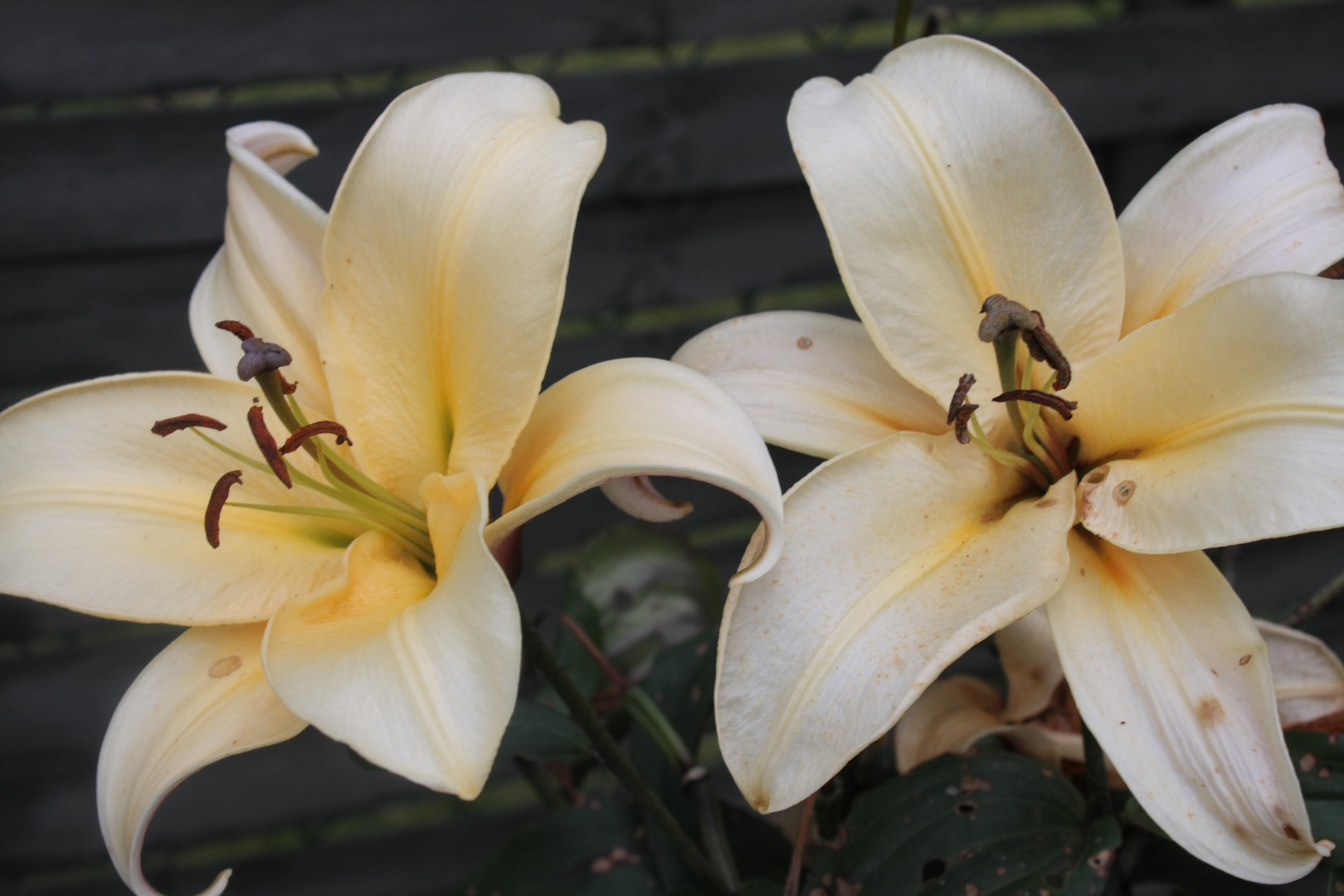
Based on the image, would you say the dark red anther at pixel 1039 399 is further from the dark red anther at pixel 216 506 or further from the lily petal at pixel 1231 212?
the dark red anther at pixel 216 506

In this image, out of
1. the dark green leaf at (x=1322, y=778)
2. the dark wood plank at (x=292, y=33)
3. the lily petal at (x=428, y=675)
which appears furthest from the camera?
the dark wood plank at (x=292, y=33)

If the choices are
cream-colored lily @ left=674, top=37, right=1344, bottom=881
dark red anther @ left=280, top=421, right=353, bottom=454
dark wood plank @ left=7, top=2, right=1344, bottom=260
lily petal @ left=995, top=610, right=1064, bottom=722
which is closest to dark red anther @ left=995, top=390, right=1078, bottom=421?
cream-colored lily @ left=674, top=37, right=1344, bottom=881

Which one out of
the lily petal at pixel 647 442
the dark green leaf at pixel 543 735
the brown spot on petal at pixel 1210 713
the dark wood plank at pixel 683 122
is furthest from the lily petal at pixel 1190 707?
the dark wood plank at pixel 683 122

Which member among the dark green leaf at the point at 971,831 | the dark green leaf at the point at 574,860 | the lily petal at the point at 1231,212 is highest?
the lily petal at the point at 1231,212

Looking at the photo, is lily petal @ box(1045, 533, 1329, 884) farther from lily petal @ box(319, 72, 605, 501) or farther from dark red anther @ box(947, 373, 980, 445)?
lily petal @ box(319, 72, 605, 501)

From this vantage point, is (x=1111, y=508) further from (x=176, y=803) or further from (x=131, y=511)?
(x=176, y=803)

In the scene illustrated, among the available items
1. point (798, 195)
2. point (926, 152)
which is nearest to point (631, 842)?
point (926, 152)

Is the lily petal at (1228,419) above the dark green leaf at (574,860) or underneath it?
above
